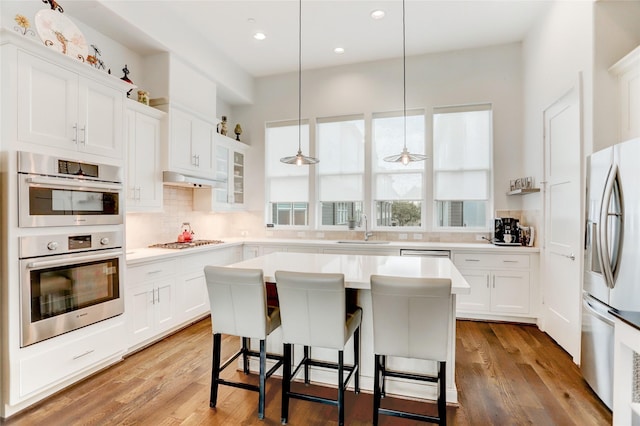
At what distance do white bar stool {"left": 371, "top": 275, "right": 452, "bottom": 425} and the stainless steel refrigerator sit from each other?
1152 mm

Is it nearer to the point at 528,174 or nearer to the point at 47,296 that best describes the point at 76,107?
the point at 47,296

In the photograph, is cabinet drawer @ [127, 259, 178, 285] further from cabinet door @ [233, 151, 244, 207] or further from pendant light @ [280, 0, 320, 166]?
cabinet door @ [233, 151, 244, 207]

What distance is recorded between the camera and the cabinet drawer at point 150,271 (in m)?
2.96

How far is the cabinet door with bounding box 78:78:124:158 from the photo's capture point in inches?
98.5

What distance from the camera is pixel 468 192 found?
14.9 feet

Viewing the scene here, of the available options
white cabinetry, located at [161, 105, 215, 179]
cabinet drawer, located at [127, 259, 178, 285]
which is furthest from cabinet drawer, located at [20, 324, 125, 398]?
white cabinetry, located at [161, 105, 215, 179]

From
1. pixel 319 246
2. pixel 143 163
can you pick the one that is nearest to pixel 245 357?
pixel 319 246

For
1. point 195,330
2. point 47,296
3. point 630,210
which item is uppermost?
point 630,210

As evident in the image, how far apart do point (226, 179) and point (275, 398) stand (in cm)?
332

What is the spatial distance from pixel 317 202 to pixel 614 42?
3.70 m

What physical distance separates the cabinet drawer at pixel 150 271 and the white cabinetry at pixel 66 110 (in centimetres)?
106

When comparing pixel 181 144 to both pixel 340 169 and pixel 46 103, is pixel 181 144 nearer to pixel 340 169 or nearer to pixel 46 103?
pixel 46 103

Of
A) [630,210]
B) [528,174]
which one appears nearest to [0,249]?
[630,210]

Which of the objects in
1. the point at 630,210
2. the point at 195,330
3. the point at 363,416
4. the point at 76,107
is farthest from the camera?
the point at 195,330
